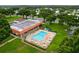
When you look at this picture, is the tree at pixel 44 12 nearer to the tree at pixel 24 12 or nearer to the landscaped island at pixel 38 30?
the landscaped island at pixel 38 30

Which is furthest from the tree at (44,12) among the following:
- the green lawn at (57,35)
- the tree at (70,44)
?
the tree at (70,44)

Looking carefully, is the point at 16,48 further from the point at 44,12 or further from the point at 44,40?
the point at 44,12

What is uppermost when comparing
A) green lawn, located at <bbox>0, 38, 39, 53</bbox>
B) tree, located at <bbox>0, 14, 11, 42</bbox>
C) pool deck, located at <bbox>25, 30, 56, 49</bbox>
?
tree, located at <bbox>0, 14, 11, 42</bbox>

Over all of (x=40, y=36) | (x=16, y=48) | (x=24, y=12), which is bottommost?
(x=16, y=48)

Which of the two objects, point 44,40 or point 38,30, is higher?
point 38,30

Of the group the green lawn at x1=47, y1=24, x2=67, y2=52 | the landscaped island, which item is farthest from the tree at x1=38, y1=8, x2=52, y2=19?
the green lawn at x1=47, y1=24, x2=67, y2=52

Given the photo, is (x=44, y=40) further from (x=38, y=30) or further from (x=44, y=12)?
(x=44, y=12)

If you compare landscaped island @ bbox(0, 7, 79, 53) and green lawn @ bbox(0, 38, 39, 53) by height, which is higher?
landscaped island @ bbox(0, 7, 79, 53)

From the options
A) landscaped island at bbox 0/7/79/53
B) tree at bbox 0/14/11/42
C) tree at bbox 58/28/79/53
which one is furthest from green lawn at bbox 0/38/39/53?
tree at bbox 58/28/79/53

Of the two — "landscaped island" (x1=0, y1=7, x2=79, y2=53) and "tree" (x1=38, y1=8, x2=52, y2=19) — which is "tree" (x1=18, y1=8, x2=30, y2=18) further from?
"tree" (x1=38, y1=8, x2=52, y2=19)

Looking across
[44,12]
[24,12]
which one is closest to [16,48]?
[24,12]
